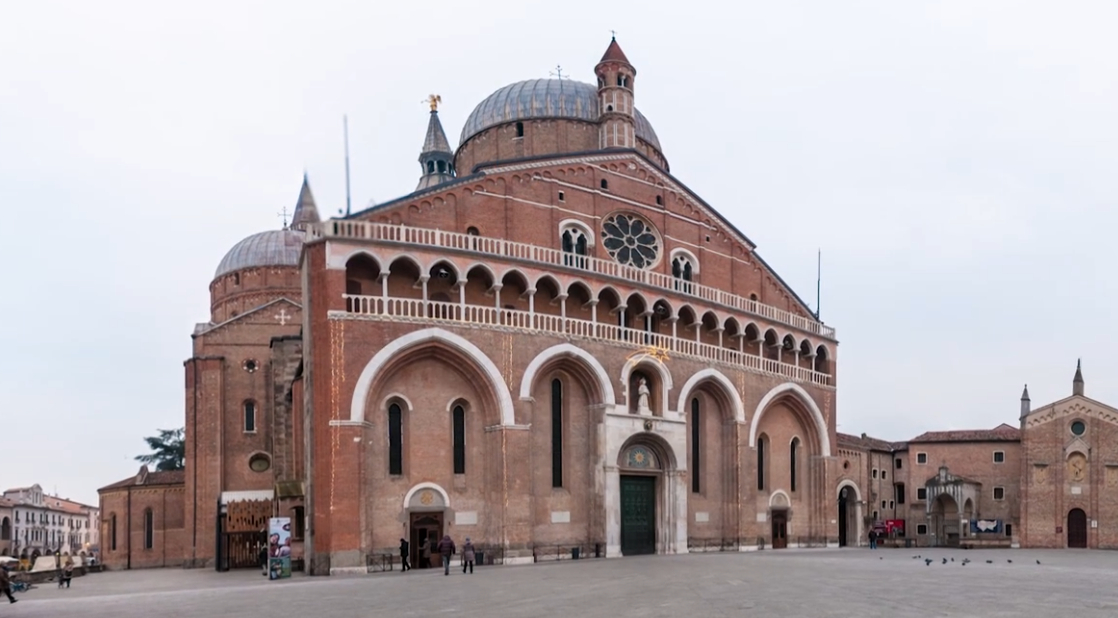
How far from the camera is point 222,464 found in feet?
149

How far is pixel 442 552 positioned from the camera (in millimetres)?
27953

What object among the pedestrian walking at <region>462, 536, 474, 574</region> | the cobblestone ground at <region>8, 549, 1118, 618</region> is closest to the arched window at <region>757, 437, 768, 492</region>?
the cobblestone ground at <region>8, 549, 1118, 618</region>

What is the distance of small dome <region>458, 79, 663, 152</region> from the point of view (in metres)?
47.1

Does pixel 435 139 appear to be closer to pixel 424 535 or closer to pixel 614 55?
pixel 614 55

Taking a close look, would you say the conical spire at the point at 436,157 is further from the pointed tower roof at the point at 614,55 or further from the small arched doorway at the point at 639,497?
the small arched doorway at the point at 639,497

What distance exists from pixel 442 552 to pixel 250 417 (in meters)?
22.0

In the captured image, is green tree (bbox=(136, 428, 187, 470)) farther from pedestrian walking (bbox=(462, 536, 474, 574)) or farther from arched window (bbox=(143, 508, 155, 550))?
pedestrian walking (bbox=(462, 536, 474, 574))

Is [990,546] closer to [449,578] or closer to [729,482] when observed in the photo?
[729,482]

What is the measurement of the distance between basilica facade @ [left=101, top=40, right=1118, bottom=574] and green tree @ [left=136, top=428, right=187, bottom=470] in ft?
54.9

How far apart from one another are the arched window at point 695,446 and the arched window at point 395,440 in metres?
13.2

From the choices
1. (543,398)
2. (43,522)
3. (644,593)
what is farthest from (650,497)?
(43,522)

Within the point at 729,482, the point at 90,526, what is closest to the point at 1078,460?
the point at 729,482

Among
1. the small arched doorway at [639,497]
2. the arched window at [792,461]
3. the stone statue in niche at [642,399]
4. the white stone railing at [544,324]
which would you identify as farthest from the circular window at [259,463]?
the arched window at [792,461]

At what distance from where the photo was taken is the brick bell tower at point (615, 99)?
4153 cm
